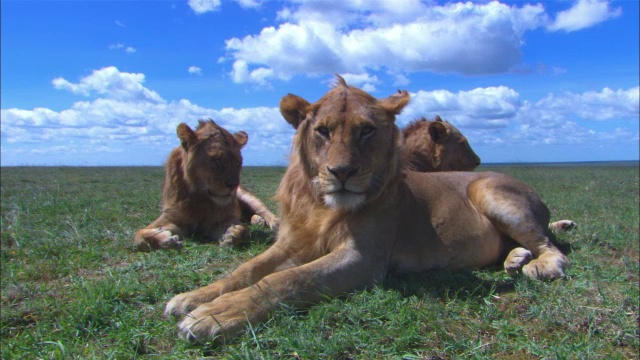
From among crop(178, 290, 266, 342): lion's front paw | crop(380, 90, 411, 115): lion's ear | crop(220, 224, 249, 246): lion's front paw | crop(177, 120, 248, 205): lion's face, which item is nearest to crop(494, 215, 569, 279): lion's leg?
crop(380, 90, 411, 115): lion's ear

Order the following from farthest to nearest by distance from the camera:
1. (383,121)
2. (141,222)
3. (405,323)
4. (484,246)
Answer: (141,222), (484,246), (383,121), (405,323)

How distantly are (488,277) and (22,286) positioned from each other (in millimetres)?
3431

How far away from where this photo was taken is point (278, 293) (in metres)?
2.99

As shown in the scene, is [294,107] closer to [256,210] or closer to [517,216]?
[517,216]

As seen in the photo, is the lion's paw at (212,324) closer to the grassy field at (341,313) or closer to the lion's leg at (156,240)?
the grassy field at (341,313)

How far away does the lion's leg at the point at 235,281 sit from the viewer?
117 inches

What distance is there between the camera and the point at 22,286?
4.18 metres

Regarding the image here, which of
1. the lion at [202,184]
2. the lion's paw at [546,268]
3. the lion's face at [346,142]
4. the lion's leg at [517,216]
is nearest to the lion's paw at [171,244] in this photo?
the lion at [202,184]

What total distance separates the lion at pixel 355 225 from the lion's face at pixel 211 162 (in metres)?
1.62

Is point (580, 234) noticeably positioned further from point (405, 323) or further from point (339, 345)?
point (339, 345)

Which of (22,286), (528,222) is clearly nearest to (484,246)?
(528,222)

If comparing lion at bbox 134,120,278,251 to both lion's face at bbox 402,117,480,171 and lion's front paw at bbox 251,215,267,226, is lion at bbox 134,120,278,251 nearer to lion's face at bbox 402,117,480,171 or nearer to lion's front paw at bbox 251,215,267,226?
lion's front paw at bbox 251,215,267,226

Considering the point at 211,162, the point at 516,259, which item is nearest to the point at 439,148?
the point at 516,259

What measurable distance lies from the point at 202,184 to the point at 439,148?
9.05 ft
